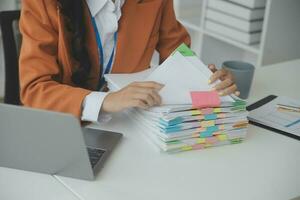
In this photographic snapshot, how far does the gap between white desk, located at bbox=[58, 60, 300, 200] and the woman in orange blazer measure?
0.12 meters

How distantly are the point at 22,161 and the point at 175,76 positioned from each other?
42cm

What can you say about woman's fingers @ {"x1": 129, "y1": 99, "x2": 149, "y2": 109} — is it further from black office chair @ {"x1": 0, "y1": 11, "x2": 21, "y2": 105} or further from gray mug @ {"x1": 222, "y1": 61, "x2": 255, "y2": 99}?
black office chair @ {"x1": 0, "y1": 11, "x2": 21, "y2": 105}

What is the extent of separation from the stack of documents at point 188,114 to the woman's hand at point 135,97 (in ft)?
0.07

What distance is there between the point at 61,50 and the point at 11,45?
385 mm

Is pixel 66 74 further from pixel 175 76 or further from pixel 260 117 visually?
pixel 260 117

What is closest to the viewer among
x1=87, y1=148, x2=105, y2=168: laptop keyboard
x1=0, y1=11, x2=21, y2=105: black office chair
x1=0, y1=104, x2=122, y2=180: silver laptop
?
x1=0, y1=104, x2=122, y2=180: silver laptop

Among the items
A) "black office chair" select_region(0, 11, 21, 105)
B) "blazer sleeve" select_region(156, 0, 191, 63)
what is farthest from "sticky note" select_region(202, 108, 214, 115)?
"black office chair" select_region(0, 11, 21, 105)

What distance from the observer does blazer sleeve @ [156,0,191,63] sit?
155 cm

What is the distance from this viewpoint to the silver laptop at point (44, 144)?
862 millimetres

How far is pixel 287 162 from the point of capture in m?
1.08

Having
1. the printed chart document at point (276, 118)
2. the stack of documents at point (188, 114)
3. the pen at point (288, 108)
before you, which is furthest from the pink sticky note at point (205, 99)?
the pen at point (288, 108)

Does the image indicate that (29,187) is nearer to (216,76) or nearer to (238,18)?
(216,76)

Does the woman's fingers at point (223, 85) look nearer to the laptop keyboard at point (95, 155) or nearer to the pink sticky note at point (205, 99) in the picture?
the pink sticky note at point (205, 99)

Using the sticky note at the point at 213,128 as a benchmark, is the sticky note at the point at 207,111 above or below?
above
